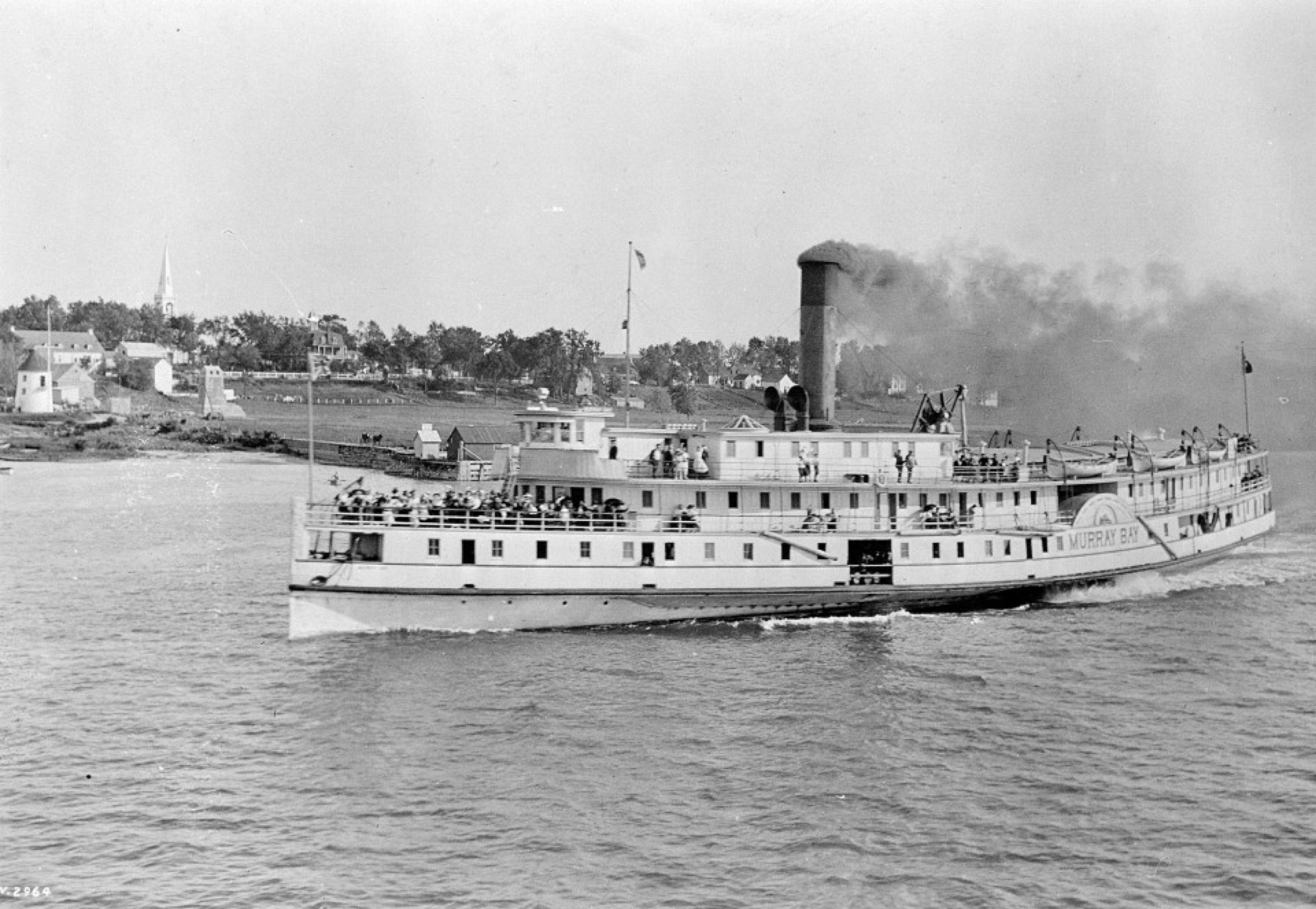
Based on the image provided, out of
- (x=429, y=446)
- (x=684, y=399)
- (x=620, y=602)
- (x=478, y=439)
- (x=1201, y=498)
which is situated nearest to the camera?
(x=620, y=602)

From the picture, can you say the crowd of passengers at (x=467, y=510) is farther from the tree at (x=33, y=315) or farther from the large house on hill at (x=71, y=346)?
the tree at (x=33, y=315)

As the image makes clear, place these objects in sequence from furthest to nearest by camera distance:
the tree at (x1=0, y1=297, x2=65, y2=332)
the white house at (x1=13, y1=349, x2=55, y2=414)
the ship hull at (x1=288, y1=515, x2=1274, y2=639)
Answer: the tree at (x1=0, y1=297, x2=65, y2=332)
the white house at (x1=13, y1=349, x2=55, y2=414)
the ship hull at (x1=288, y1=515, x2=1274, y2=639)

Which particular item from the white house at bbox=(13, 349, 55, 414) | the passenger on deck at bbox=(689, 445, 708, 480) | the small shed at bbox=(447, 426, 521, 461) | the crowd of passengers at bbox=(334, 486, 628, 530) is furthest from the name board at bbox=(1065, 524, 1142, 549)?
the white house at bbox=(13, 349, 55, 414)

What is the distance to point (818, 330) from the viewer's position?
4106 cm

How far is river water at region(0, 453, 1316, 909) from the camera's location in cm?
1898

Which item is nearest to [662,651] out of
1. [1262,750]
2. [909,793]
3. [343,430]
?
[909,793]

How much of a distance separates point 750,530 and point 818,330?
797cm

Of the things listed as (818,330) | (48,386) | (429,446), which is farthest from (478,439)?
(818,330)

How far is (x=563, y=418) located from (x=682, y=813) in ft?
58.3

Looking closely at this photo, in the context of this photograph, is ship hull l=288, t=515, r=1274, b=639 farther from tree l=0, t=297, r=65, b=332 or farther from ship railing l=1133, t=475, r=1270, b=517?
tree l=0, t=297, r=65, b=332

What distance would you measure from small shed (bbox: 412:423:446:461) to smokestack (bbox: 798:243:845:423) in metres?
57.6

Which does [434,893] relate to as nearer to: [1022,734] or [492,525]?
[1022,734]

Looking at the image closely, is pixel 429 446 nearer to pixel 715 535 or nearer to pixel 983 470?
pixel 983 470

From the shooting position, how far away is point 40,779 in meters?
22.7
